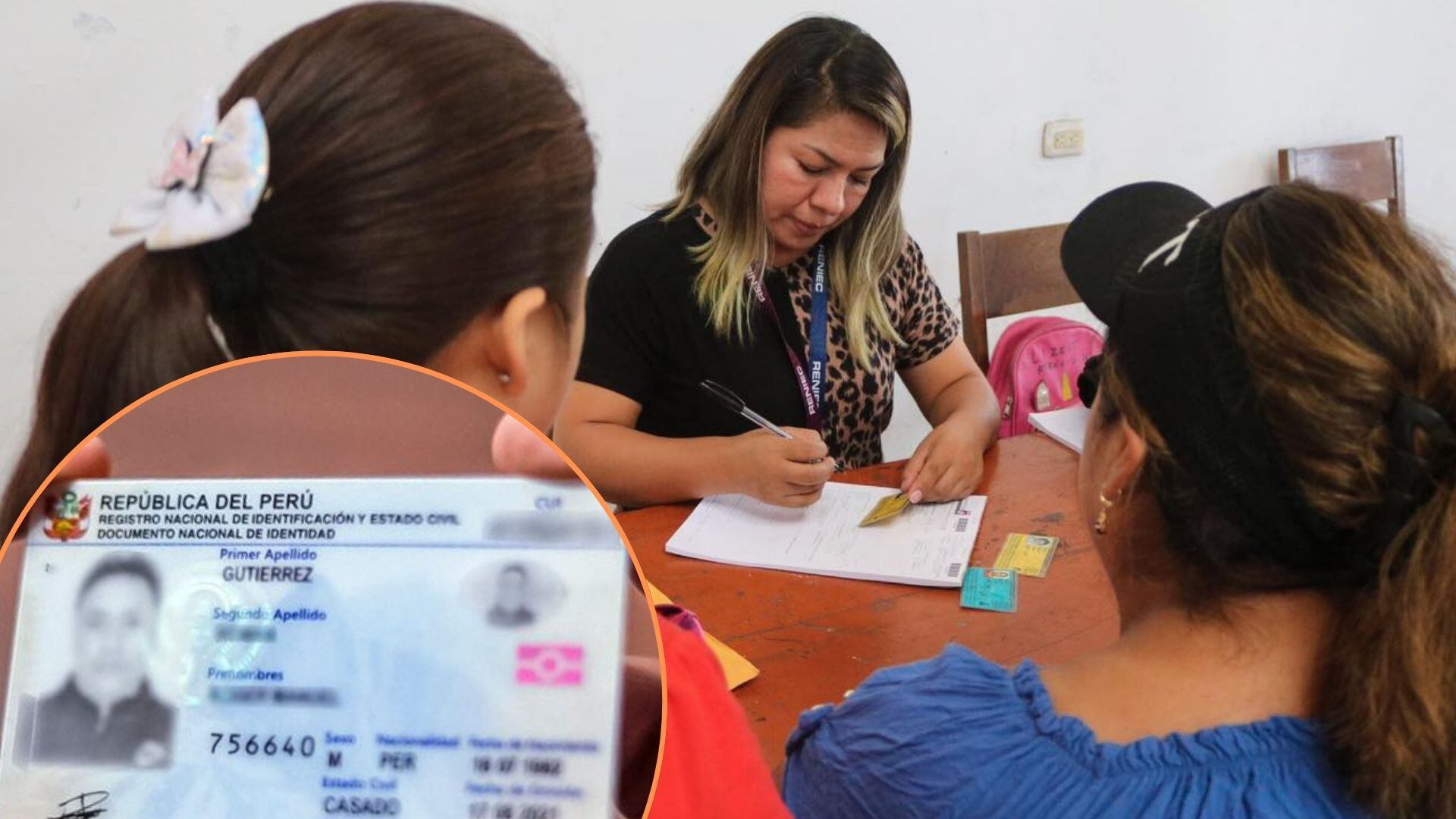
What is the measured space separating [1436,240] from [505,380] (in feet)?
1.88

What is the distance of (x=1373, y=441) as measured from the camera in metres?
0.55

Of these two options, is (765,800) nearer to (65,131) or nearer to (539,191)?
(539,191)

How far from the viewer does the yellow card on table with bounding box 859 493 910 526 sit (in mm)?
1217

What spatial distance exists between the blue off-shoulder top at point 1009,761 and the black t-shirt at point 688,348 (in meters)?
0.73

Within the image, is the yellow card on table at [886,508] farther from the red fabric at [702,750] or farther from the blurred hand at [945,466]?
the red fabric at [702,750]

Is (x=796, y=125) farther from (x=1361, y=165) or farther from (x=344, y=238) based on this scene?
(x=1361, y=165)

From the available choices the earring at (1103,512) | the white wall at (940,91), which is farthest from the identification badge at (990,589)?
the white wall at (940,91)

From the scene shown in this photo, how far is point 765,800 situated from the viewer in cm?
46

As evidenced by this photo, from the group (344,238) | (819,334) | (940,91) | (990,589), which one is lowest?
(990,589)

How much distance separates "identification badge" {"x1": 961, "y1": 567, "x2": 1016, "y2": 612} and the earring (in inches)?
11.0

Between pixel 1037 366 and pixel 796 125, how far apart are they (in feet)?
2.02

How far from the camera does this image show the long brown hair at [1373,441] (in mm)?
550

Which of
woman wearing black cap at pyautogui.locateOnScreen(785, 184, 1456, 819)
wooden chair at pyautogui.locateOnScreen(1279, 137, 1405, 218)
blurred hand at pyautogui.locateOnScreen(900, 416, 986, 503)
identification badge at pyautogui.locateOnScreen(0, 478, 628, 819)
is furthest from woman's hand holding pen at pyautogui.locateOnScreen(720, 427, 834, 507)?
wooden chair at pyautogui.locateOnScreen(1279, 137, 1405, 218)

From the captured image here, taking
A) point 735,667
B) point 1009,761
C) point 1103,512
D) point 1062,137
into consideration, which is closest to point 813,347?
point 735,667
